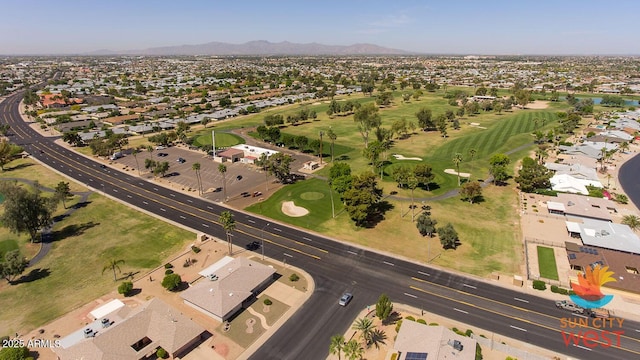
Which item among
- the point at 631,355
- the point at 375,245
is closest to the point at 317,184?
the point at 375,245

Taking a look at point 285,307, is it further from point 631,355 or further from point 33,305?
point 631,355

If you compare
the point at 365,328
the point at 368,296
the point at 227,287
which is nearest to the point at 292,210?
the point at 227,287

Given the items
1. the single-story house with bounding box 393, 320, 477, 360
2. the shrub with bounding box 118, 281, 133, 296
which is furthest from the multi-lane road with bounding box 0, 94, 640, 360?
the shrub with bounding box 118, 281, 133, 296

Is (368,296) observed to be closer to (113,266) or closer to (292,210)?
(292,210)

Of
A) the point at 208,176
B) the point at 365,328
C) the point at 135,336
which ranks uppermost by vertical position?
the point at 208,176

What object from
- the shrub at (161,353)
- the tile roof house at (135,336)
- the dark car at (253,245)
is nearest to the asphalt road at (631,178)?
the dark car at (253,245)

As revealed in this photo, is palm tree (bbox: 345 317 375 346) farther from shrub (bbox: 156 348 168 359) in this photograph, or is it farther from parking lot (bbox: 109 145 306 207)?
parking lot (bbox: 109 145 306 207)

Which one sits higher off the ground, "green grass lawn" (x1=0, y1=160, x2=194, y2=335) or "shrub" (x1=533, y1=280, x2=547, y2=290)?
"shrub" (x1=533, y1=280, x2=547, y2=290)
